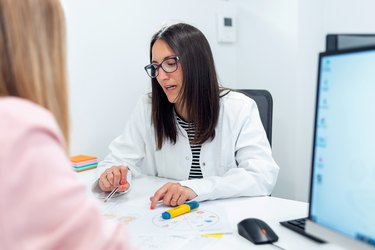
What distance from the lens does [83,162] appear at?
1636 millimetres

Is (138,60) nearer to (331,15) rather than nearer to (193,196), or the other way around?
(193,196)

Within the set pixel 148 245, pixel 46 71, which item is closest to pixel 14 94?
pixel 46 71

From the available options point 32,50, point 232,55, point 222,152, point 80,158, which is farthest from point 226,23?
point 32,50

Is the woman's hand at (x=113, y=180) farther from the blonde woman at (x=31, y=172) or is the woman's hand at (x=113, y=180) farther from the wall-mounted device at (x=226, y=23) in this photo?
the wall-mounted device at (x=226, y=23)

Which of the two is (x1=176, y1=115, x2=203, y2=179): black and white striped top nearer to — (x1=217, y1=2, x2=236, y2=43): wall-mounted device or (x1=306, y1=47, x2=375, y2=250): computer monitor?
(x1=306, y1=47, x2=375, y2=250): computer monitor

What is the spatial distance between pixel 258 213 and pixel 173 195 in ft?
0.84

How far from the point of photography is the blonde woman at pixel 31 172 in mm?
414

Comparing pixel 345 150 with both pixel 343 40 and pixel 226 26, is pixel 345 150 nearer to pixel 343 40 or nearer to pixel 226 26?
pixel 343 40

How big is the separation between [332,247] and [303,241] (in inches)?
2.6

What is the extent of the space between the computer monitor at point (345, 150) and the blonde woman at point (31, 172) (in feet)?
1.22

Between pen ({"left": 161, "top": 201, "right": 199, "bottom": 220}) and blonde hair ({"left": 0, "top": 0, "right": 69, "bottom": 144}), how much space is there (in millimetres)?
545

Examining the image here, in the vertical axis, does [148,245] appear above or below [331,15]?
below

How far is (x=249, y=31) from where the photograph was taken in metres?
2.48

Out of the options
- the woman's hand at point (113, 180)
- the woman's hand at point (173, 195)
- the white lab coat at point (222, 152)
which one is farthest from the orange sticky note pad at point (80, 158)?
the woman's hand at point (173, 195)
